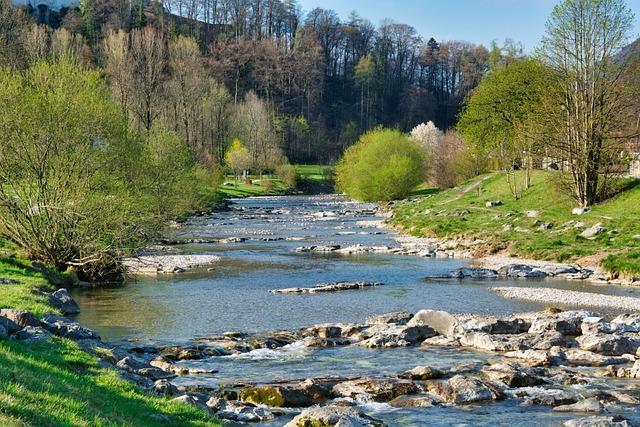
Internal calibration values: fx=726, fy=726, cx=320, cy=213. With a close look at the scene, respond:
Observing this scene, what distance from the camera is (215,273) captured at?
39.4 meters

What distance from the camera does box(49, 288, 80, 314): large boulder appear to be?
26.0 m

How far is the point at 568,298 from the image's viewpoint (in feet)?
100

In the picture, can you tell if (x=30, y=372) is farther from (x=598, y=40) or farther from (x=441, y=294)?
(x=598, y=40)

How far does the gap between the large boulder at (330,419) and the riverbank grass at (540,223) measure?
79.9ft

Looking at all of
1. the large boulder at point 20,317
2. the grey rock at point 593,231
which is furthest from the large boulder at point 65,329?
the grey rock at point 593,231

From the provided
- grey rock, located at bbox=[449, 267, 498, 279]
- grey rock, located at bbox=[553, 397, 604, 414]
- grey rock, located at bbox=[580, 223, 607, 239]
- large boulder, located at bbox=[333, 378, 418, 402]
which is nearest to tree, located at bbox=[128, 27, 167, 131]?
grey rock, located at bbox=[449, 267, 498, 279]

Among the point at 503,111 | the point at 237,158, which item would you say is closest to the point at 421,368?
the point at 503,111

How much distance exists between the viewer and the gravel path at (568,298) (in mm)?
28844

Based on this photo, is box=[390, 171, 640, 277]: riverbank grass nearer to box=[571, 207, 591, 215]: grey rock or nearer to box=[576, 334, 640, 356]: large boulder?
box=[571, 207, 591, 215]: grey rock

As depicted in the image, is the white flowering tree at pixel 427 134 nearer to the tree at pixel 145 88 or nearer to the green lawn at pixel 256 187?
the green lawn at pixel 256 187

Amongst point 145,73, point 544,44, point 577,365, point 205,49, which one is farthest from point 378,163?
point 205,49

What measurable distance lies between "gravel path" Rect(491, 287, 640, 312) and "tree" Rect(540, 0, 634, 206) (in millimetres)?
21624

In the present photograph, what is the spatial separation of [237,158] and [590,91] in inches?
3185

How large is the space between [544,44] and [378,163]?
4240 cm
